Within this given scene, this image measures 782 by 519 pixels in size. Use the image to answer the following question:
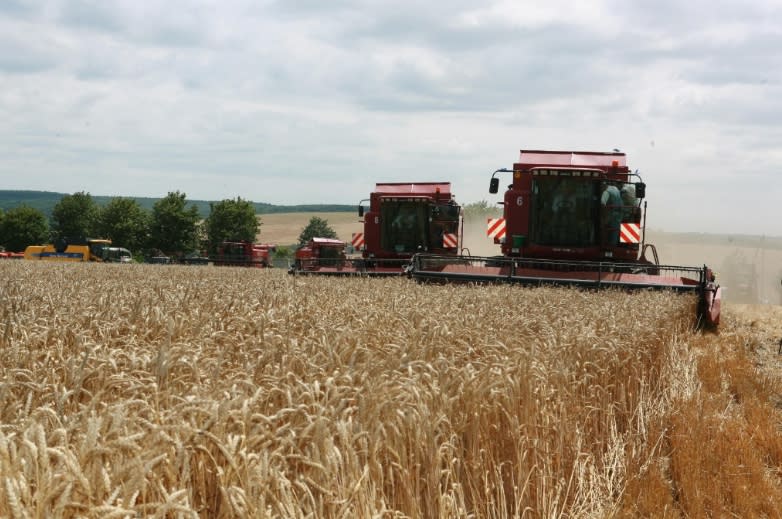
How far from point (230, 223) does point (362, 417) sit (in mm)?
94424

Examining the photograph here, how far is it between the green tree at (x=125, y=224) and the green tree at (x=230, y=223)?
7243 mm

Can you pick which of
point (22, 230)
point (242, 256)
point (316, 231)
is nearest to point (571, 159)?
point (242, 256)

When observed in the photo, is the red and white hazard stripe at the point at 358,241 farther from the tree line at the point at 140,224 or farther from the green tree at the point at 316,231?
the green tree at the point at 316,231

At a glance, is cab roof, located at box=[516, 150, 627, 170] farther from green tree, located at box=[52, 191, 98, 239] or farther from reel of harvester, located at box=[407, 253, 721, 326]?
green tree, located at box=[52, 191, 98, 239]

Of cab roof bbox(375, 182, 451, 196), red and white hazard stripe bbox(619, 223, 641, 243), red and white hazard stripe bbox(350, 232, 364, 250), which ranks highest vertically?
cab roof bbox(375, 182, 451, 196)

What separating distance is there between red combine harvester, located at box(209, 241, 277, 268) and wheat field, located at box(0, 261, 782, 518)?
45175 millimetres

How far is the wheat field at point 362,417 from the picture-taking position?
2.17 metres

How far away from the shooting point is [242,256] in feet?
175

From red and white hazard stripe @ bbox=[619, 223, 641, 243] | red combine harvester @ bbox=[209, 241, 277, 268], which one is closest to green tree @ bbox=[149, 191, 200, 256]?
red combine harvester @ bbox=[209, 241, 277, 268]

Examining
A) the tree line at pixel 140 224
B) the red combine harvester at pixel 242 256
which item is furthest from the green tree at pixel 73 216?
the red combine harvester at pixel 242 256

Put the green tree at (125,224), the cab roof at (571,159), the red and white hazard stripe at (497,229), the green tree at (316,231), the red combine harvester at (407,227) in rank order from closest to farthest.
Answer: the cab roof at (571,159) → the red and white hazard stripe at (497,229) → the red combine harvester at (407,227) → the green tree at (125,224) → the green tree at (316,231)

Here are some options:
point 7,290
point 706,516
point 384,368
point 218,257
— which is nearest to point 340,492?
point 384,368

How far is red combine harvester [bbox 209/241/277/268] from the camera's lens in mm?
53125

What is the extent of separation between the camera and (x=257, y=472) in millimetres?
2146
